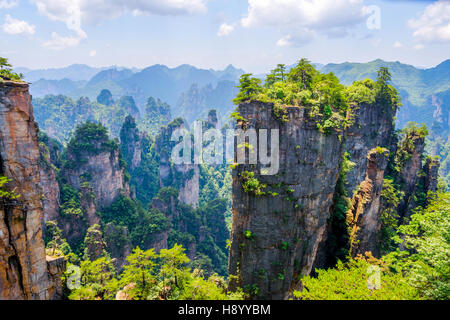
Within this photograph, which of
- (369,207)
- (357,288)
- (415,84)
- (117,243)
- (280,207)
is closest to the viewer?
(357,288)

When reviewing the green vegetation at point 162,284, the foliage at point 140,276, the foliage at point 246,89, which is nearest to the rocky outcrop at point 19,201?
the green vegetation at point 162,284

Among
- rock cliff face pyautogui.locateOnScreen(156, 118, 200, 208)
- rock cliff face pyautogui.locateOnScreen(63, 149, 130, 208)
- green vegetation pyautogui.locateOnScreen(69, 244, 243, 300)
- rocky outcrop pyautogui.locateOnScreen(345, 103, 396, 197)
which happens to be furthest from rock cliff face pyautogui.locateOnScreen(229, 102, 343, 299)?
rock cliff face pyautogui.locateOnScreen(156, 118, 200, 208)

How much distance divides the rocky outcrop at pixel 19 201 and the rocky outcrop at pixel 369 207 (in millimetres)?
19602

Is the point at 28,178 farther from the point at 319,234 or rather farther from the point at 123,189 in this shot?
the point at 123,189

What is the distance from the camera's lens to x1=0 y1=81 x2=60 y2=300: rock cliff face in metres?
11.6

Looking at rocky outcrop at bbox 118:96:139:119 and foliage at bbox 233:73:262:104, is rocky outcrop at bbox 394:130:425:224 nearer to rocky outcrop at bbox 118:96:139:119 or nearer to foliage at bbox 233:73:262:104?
foliage at bbox 233:73:262:104

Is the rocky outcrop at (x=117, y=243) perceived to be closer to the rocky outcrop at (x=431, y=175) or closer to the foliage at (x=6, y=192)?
the foliage at (x=6, y=192)

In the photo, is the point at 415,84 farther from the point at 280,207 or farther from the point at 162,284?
the point at 162,284

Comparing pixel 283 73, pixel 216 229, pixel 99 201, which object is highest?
pixel 283 73

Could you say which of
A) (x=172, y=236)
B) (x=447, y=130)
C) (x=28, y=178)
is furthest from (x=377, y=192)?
(x=447, y=130)

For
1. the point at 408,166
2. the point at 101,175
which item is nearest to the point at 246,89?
the point at 408,166

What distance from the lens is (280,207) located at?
1727 cm

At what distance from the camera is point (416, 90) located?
616 ft

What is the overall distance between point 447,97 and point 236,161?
619ft
